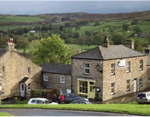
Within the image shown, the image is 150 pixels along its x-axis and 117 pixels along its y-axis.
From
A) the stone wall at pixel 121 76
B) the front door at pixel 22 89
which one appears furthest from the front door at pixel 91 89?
the front door at pixel 22 89

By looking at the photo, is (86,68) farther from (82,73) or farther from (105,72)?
(105,72)

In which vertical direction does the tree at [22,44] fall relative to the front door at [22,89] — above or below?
above

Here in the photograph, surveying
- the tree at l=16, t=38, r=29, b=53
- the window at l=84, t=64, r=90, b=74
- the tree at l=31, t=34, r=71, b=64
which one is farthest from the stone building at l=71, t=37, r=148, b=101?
the tree at l=16, t=38, r=29, b=53

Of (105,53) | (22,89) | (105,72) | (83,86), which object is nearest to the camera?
(105,72)

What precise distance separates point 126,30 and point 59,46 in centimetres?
8736

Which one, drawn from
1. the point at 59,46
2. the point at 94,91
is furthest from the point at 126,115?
the point at 59,46

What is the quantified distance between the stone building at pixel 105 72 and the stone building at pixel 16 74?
7.57 metres

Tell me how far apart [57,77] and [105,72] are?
9.37 meters

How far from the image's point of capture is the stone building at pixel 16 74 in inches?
1825

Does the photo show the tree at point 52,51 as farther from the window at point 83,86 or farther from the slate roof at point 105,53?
the window at point 83,86

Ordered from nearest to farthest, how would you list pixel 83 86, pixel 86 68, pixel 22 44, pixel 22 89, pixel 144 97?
1. pixel 144 97
2. pixel 86 68
3. pixel 83 86
4. pixel 22 89
5. pixel 22 44

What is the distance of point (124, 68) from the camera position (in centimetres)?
4600

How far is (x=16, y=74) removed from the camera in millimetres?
48125

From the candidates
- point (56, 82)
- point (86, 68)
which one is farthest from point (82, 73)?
point (56, 82)
